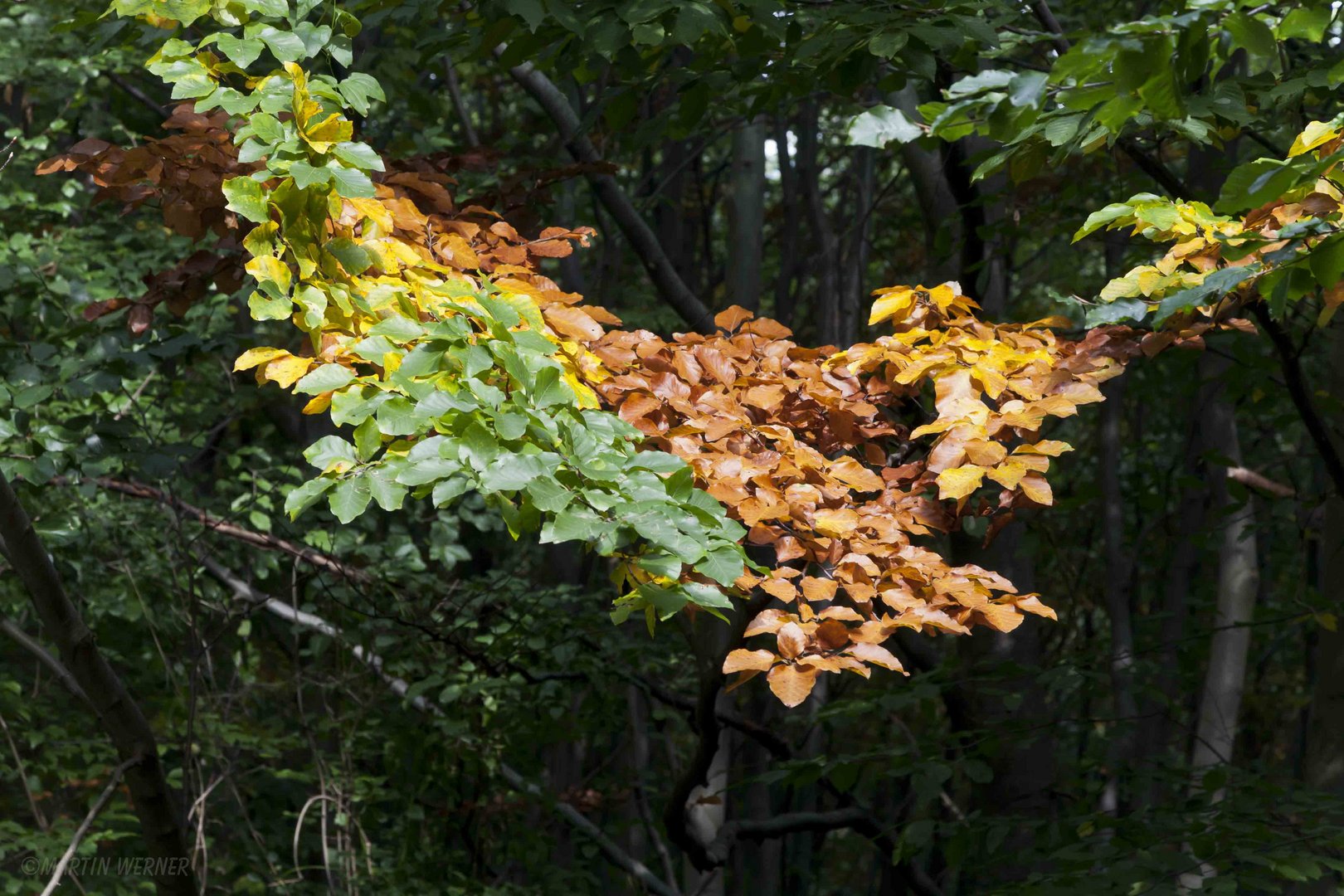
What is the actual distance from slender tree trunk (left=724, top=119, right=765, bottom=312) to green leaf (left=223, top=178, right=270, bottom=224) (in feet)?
9.26

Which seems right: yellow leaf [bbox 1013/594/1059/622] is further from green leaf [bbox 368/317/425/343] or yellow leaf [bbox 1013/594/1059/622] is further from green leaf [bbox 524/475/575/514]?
green leaf [bbox 368/317/425/343]

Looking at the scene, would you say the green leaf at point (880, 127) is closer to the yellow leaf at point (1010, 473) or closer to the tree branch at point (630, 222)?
the yellow leaf at point (1010, 473)

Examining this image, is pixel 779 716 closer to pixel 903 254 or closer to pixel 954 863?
pixel 954 863

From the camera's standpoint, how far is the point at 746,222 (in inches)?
179

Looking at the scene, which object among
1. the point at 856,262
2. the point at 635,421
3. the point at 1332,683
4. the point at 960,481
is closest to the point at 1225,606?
the point at 1332,683

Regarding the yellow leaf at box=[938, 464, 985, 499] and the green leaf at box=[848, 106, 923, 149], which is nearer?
the yellow leaf at box=[938, 464, 985, 499]

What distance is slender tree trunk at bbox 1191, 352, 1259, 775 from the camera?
488 centimetres

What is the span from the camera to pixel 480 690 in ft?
11.8

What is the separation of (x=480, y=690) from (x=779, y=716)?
273 cm

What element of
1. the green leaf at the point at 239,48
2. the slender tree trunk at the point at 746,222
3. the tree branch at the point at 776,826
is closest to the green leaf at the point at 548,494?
the green leaf at the point at 239,48

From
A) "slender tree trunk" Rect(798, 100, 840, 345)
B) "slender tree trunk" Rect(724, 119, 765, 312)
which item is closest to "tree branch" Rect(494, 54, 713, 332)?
"slender tree trunk" Rect(724, 119, 765, 312)

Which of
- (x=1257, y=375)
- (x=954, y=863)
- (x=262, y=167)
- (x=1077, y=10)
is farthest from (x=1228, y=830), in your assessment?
(x=1077, y=10)

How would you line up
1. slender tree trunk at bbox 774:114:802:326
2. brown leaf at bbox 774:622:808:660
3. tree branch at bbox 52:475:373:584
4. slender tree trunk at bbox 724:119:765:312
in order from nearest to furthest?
brown leaf at bbox 774:622:808:660 → tree branch at bbox 52:475:373:584 → slender tree trunk at bbox 724:119:765:312 → slender tree trunk at bbox 774:114:802:326

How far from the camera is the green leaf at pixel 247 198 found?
68.1 inches
